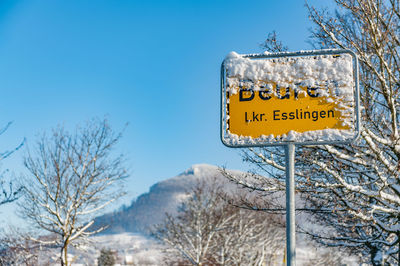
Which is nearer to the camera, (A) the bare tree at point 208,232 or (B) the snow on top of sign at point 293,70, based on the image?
(B) the snow on top of sign at point 293,70

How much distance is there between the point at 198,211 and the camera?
25.4 m

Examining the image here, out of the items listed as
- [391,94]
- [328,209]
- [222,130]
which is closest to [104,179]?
[328,209]

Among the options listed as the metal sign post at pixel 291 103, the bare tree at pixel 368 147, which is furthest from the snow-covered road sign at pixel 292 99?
the bare tree at pixel 368 147

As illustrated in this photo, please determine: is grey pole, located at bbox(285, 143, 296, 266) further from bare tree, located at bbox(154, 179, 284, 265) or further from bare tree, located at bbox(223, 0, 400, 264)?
bare tree, located at bbox(154, 179, 284, 265)

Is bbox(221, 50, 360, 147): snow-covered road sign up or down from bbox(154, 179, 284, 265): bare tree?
up

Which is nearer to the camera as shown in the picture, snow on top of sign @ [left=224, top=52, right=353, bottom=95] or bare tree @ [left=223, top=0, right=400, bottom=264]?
snow on top of sign @ [left=224, top=52, right=353, bottom=95]

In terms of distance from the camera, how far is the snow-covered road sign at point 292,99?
8.10ft

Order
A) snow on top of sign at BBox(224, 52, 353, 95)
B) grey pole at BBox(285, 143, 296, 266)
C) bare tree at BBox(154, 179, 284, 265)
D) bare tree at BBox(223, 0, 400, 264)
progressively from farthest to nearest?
bare tree at BBox(154, 179, 284, 265) → bare tree at BBox(223, 0, 400, 264) → snow on top of sign at BBox(224, 52, 353, 95) → grey pole at BBox(285, 143, 296, 266)

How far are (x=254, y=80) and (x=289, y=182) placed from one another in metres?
0.63

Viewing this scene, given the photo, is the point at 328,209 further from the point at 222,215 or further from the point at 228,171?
the point at 222,215

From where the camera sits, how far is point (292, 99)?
8.34ft

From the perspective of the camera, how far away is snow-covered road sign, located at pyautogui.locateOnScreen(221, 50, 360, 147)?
8.10 ft

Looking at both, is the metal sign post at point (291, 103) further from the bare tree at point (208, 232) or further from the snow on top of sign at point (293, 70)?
the bare tree at point (208, 232)

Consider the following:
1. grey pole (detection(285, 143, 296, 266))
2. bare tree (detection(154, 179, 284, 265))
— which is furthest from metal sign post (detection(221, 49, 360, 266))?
bare tree (detection(154, 179, 284, 265))
